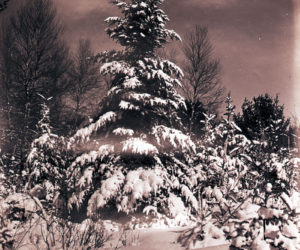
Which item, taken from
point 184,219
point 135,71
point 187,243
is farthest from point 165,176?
point 135,71

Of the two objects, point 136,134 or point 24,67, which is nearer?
point 136,134

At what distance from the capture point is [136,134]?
9.70 m

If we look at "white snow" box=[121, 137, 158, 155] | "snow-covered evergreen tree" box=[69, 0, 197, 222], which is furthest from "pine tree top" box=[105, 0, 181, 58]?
"white snow" box=[121, 137, 158, 155]

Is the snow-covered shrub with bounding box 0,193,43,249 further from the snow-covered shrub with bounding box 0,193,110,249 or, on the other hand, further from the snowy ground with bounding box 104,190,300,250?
the snowy ground with bounding box 104,190,300,250

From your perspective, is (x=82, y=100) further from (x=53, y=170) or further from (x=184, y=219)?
(x=184, y=219)

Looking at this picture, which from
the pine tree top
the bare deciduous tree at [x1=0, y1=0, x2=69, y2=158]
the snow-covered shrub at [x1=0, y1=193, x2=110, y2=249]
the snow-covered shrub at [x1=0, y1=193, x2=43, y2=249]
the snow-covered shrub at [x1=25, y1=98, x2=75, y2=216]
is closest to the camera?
the snow-covered shrub at [x1=0, y1=193, x2=110, y2=249]

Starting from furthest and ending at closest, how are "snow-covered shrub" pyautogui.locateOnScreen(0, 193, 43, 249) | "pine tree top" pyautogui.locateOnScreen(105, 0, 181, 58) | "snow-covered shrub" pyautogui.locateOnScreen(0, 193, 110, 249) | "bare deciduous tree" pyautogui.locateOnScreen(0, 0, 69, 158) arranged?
"bare deciduous tree" pyautogui.locateOnScreen(0, 0, 69, 158) < "pine tree top" pyautogui.locateOnScreen(105, 0, 181, 58) < "snow-covered shrub" pyautogui.locateOnScreen(0, 193, 43, 249) < "snow-covered shrub" pyautogui.locateOnScreen(0, 193, 110, 249)

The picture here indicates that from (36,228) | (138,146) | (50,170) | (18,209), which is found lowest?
(36,228)

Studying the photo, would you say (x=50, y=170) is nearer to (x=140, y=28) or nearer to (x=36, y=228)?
(x=36, y=228)

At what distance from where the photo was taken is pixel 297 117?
63.0ft

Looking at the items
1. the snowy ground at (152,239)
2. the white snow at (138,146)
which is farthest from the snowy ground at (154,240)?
the white snow at (138,146)

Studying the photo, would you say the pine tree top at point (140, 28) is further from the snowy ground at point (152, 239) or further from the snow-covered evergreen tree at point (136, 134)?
the snowy ground at point (152, 239)

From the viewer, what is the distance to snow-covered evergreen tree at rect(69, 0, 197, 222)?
882 cm

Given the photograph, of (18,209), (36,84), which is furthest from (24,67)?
(18,209)
